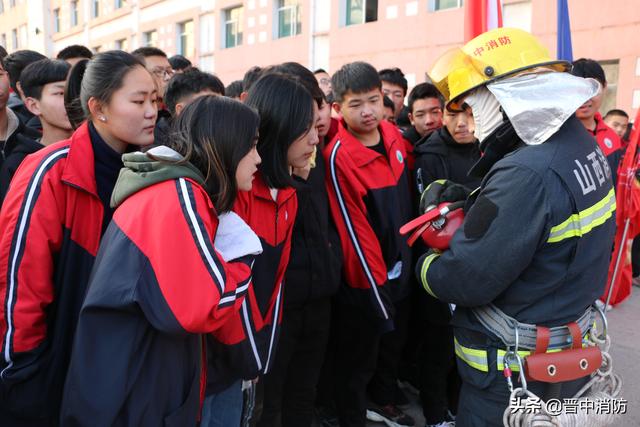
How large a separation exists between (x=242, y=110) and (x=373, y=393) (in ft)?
7.02

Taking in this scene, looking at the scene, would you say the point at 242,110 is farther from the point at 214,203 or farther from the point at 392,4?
the point at 392,4

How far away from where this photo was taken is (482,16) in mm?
3600

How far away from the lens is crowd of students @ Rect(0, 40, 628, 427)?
1.38 m

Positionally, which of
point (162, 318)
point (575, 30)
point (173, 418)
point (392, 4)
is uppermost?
point (392, 4)

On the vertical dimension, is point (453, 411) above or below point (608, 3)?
below

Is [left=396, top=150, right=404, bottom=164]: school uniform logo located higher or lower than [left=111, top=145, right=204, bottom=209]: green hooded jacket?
lower

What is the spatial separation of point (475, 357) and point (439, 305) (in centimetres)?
107

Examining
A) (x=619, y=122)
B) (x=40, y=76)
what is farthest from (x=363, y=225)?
(x=619, y=122)

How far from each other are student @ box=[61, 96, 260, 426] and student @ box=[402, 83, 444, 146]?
2157 mm

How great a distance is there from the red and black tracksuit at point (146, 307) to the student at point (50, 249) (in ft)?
0.82

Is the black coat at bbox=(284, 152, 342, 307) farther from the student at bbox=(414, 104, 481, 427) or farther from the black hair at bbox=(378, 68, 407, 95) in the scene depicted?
the black hair at bbox=(378, 68, 407, 95)

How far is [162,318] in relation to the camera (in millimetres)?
1330

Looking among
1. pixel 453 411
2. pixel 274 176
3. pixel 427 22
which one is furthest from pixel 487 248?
pixel 427 22

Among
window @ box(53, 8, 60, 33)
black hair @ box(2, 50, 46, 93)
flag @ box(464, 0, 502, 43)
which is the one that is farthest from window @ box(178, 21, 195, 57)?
flag @ box(464, 0, 502, 43)
